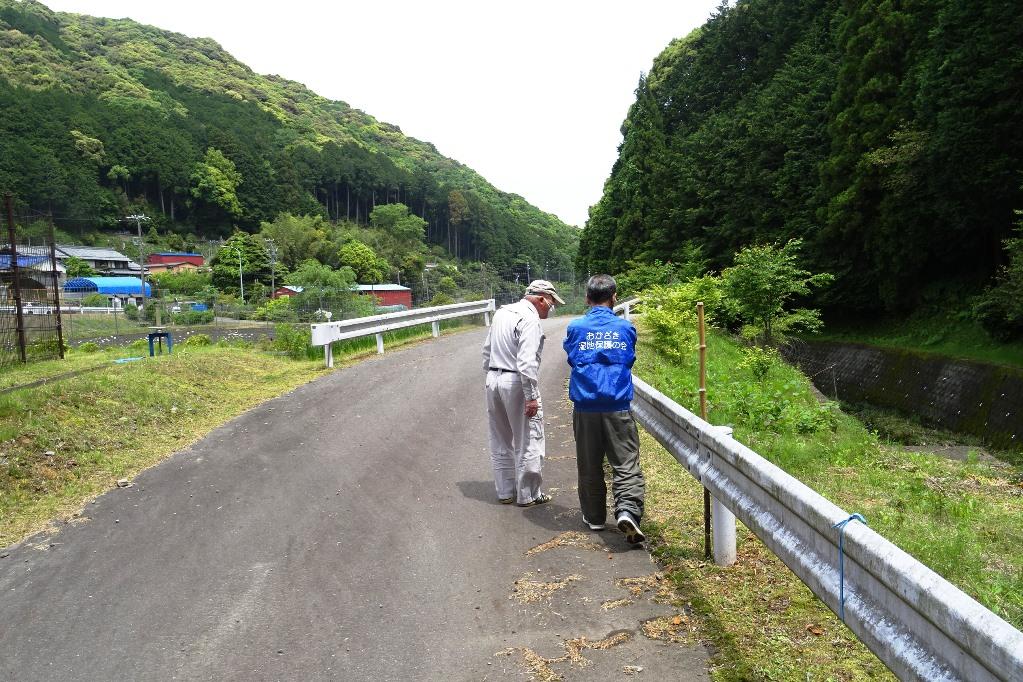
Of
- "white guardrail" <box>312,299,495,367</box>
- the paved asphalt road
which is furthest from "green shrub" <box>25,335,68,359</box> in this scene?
the paved asphalt road

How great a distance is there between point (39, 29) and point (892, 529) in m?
209

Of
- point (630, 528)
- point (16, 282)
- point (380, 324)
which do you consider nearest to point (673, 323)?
point (380, 324)

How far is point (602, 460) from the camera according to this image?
229 inches

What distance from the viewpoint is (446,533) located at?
5.86 meters

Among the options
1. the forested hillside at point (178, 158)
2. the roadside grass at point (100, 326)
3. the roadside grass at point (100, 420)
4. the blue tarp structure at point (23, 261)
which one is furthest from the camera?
the forested hillside at point (178, 158)

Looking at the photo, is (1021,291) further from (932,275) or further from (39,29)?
(39,29)

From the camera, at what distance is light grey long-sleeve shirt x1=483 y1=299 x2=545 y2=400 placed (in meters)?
6.43

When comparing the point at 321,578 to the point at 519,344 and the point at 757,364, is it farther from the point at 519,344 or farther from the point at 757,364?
the point at 757,364

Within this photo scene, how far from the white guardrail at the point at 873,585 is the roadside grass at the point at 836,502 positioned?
1.72ft

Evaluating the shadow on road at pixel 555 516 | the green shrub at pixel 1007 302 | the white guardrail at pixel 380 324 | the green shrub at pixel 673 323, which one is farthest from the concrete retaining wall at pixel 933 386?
the shadow on road at pixel 555 516

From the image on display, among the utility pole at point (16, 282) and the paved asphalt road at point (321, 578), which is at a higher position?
the utility pole at point (16, 282)

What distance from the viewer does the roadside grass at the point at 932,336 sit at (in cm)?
2197

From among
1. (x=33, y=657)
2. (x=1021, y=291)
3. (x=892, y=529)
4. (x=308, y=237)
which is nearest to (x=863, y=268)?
(x=1021, y=291)

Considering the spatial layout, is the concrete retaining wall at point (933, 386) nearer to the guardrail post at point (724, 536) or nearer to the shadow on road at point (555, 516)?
the shadow on road at point (555, 516)
